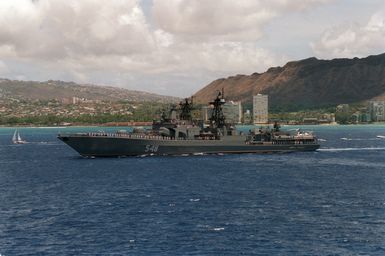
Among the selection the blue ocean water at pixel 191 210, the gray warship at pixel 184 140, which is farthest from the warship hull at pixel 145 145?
the blue ocean water at pixel 191 210

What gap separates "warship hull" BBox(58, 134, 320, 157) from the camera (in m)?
112

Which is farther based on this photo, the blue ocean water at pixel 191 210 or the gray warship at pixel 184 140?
the gray warship at pixel 184 140

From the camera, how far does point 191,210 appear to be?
57.7 meters

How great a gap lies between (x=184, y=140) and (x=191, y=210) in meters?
61.7

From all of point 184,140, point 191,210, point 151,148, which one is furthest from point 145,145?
point 191,210

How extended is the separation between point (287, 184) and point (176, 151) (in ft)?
147

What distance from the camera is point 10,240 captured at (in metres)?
47.0

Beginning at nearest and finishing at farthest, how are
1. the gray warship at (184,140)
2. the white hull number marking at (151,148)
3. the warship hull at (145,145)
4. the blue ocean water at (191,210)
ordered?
the blue ocean water at (191,210), the warship hull at (145,145), the gray warship at (184,140), the white hull number marking at (151,148)

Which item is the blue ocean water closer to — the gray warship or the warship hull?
the warship hull

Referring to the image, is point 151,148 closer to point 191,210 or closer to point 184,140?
point 184,140

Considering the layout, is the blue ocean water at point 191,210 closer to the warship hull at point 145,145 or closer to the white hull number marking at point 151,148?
the warship hull at point 145,145

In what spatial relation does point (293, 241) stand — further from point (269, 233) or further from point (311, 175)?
point (311, 175)

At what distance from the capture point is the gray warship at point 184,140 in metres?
113

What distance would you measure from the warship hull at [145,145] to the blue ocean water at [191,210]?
12.8 metres
